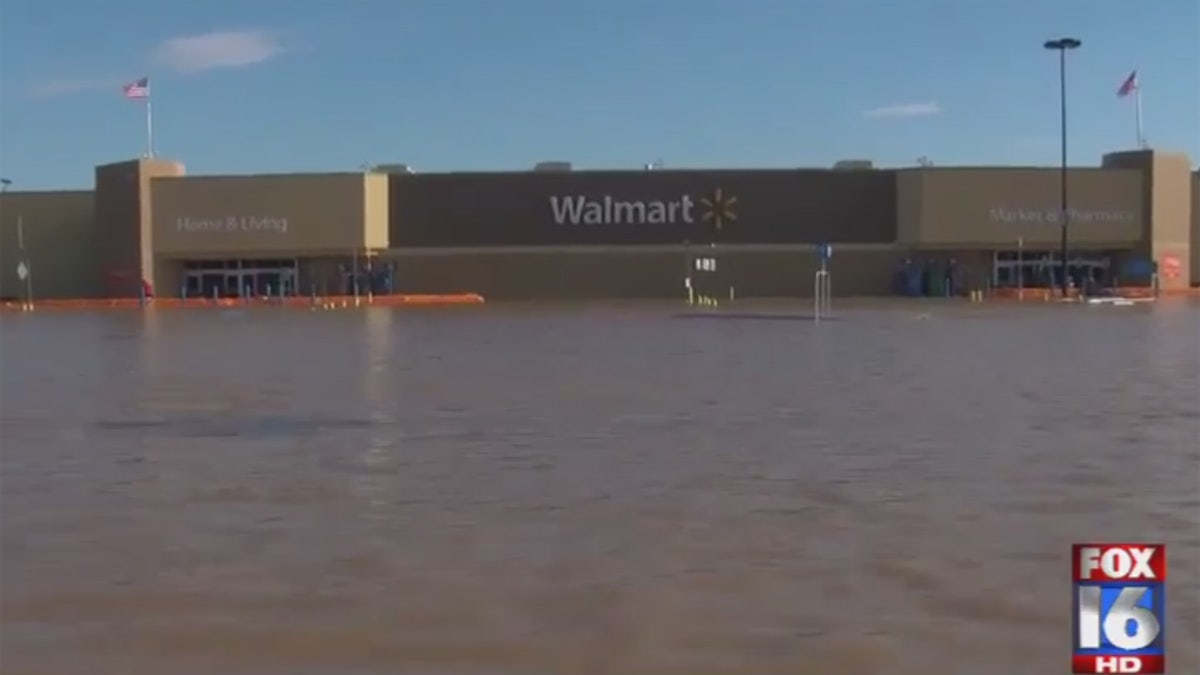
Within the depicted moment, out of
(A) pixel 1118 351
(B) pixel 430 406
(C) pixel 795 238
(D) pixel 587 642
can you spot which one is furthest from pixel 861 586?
(C) pixel 795 238

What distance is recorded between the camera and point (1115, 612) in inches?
220

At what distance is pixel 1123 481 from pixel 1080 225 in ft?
195

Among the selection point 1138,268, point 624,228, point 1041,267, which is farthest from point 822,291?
point 1138,268

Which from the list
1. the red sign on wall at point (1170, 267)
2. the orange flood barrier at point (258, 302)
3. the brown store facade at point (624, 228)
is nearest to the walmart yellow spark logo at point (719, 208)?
the brown store facade at point (624, 228)

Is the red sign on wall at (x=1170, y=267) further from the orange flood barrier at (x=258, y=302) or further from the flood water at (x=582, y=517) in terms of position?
the flood water at (x=582, y=517)

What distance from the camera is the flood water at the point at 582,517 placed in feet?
23.4

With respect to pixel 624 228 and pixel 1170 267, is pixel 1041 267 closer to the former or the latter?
pixel 1170 267

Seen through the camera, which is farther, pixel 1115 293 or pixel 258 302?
pixel 258 302

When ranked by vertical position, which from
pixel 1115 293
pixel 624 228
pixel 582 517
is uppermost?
pixel 624 228

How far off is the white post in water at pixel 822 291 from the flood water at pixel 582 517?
2348 cm

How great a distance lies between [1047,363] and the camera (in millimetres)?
23641

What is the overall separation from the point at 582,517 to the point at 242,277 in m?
63.1

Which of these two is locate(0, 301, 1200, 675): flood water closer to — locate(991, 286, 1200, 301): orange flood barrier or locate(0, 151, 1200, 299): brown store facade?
locate(991, 286, 1200, 301): orange flood barrier

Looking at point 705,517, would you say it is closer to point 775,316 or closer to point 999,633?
point 999,633
